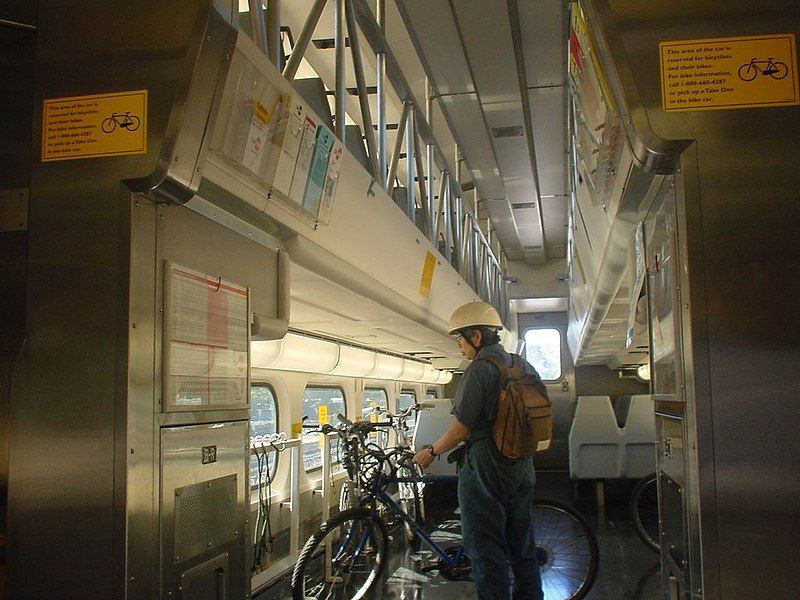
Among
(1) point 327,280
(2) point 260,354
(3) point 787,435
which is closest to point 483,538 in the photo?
(1) point 327,280

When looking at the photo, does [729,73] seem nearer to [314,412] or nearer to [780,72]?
[780,72]

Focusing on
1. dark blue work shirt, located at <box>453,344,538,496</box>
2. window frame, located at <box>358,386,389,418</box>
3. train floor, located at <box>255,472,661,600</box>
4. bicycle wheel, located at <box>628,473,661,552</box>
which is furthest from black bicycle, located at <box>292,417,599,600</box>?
window frame, located at <box>358,386,389,418</box>

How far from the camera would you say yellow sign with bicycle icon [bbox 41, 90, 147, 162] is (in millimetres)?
1933

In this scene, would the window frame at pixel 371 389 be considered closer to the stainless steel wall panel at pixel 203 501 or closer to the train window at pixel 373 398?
the train window at pixel 373 398

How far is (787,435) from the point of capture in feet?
5.45

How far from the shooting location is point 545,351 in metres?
14.8

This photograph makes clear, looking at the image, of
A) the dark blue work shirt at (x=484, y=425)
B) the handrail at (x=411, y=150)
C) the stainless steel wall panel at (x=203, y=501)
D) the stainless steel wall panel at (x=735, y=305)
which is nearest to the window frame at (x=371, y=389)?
the handrail at (x=411, y=150)

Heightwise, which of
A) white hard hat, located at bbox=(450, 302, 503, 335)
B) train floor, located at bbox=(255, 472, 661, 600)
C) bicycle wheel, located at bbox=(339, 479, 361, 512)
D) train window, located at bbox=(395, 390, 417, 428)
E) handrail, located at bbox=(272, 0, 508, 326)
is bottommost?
train floor, located at bbox=(255, 472, 661, 600)

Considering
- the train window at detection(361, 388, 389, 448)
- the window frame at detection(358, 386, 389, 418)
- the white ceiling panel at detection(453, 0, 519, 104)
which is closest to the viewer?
the white ceiling panel at detection(453, 0, 519, 104)

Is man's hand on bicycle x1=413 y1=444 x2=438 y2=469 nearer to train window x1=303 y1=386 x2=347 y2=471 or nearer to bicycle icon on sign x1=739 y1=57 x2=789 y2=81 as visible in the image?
bicycle icon on sign x1=739 y1=57 x2=789 y2=81

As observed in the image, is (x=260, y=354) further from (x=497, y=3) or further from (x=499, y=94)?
(x=497, y=3)

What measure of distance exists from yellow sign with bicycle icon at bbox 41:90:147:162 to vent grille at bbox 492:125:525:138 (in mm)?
3897

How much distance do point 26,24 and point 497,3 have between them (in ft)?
7.20

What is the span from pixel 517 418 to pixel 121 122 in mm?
2543
